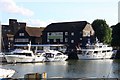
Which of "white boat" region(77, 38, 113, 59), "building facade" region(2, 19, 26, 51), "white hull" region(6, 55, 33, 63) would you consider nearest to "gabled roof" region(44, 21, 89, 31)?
"building facade" region(2, 19, 26, 51)

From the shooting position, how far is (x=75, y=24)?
11388cm

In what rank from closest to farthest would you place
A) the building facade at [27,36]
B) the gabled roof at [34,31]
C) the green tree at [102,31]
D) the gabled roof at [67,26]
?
the gabled roof at [67,26]
the green tree at [102,31]
the building facade at [27,36]
the gabled roof at [34,31]

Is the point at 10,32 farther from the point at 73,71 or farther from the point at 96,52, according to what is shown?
the point at 73,71

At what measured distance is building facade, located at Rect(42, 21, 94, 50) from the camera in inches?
4306

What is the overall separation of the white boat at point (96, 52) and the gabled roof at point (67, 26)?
16.5 m

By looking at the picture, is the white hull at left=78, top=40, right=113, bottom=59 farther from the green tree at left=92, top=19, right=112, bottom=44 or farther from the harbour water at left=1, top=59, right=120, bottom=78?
the harbour water at left=1, top=59, right=120, bottom=78

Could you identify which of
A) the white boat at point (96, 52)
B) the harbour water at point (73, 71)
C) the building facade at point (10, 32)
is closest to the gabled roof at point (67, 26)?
the building facade at point (10, 32)

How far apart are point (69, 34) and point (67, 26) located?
3.17m

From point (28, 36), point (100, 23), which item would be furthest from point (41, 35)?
point (100, 23)

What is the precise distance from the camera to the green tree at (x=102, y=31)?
112m

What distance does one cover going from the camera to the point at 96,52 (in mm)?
93625

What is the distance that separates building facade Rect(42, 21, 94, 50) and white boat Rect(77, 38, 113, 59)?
12.6 metres

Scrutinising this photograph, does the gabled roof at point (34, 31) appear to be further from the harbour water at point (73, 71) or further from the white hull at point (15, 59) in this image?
the harbour water at point (73, 71)

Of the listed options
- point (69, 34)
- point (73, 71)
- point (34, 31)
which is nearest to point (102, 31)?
point (69, 34)
